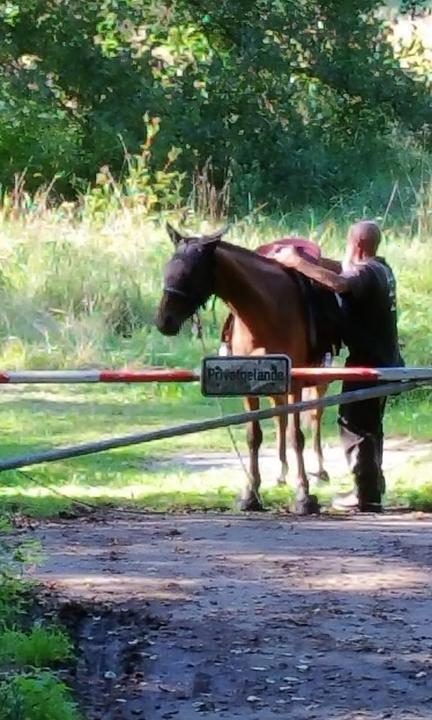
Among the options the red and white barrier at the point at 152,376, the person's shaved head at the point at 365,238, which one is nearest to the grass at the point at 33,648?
the red and white barrier at the point at 152,376

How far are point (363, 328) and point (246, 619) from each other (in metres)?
3.77

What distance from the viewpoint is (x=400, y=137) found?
2622 cm

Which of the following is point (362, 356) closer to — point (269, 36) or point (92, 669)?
point (92, 669)

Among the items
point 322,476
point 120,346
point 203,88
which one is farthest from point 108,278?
point 203,88

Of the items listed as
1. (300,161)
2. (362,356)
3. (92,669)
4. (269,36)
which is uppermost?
(269,36)

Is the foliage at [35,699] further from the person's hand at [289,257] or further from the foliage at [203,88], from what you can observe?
the foliage at [203,88]

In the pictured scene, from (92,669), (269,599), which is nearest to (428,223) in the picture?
(269,599)

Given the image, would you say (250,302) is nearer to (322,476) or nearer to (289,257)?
(289,257)

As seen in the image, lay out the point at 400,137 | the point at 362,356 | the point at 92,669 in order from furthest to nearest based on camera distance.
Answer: the point at 400,137 → the point at 362,356 → the point at 92,669

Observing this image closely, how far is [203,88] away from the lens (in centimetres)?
2464

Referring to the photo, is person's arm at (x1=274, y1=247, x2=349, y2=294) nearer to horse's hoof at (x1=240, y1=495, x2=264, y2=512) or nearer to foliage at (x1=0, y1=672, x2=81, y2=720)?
horse's hoof at (x1=240, y1=495, x2=264, y2=512)

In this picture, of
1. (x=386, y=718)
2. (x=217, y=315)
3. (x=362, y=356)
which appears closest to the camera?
(x=386, y=718)

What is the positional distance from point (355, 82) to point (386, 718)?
20.5m

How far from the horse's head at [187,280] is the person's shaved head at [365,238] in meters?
0.89
